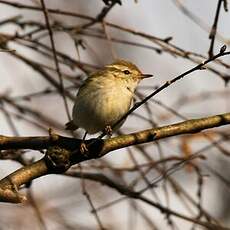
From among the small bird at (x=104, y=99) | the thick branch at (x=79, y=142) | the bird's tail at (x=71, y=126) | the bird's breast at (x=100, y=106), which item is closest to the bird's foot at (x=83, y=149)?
the thick branch at (x=79, y=142)

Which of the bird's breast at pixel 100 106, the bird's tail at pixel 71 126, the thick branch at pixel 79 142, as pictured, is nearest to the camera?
the thick branch at pixel 79 142

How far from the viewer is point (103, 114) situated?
412cm

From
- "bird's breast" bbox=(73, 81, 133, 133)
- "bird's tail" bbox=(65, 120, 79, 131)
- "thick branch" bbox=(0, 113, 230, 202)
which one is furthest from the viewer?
"bird's tail" bbox=(65, 120, 79, 131)

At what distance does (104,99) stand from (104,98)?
10mm

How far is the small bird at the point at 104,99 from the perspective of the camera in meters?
4.14

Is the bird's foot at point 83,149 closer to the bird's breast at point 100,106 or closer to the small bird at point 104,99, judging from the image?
the small bird at point 104,99

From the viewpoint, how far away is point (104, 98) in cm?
422

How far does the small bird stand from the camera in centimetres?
414

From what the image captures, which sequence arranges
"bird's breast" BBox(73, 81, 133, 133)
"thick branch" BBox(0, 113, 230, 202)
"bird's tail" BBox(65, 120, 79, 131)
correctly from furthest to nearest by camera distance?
1. "bird's tail" BBox(65, 120, 79, 131)
2. "bird's breast" BBox(73, 81, 133, 133)
3. "thick branch" BBox(0, 113, 230, 202)

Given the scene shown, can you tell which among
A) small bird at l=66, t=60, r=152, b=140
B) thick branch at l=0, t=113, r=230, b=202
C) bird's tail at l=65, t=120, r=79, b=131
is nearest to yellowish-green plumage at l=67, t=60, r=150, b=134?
small bird at l=66, t=60, r=152, b=140

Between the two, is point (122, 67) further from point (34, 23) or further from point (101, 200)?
point (101, 200)

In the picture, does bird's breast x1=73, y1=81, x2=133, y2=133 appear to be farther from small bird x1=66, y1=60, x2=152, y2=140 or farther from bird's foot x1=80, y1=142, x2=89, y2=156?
bird's foot x1=80, y1=142, x2=89, y2=156

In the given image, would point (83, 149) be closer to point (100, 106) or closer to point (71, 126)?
point (100, 106)

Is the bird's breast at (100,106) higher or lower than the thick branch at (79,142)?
higher
